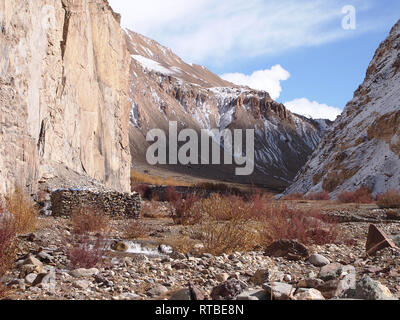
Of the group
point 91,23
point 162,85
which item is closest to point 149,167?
point 162,85

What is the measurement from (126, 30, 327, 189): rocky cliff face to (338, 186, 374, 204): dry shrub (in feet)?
162

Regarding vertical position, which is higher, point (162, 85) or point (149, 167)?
point (162, 85)

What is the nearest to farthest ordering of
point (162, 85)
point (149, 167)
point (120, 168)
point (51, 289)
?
point (51, 289), point (120, 168), point (149, 167), point (162, 85)

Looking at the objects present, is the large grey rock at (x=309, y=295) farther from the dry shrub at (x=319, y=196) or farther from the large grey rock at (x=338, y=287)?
the dry shrub at (x=319, y=196)

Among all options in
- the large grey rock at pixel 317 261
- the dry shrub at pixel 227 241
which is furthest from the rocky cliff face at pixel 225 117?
the large grey rock at pixel 317 261

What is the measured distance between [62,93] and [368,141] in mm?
20498

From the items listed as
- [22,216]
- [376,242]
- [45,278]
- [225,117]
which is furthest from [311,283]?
[225,117]

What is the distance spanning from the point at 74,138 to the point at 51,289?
15.3 meters

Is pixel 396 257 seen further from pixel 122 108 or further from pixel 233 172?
pixel 233 172

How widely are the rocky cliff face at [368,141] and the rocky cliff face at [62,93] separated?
48.7 feet

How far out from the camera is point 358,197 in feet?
73.7

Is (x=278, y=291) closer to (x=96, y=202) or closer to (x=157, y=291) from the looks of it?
(x=157, y=291)

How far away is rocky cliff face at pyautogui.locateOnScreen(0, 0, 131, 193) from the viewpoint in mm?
12570

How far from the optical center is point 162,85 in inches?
3809
